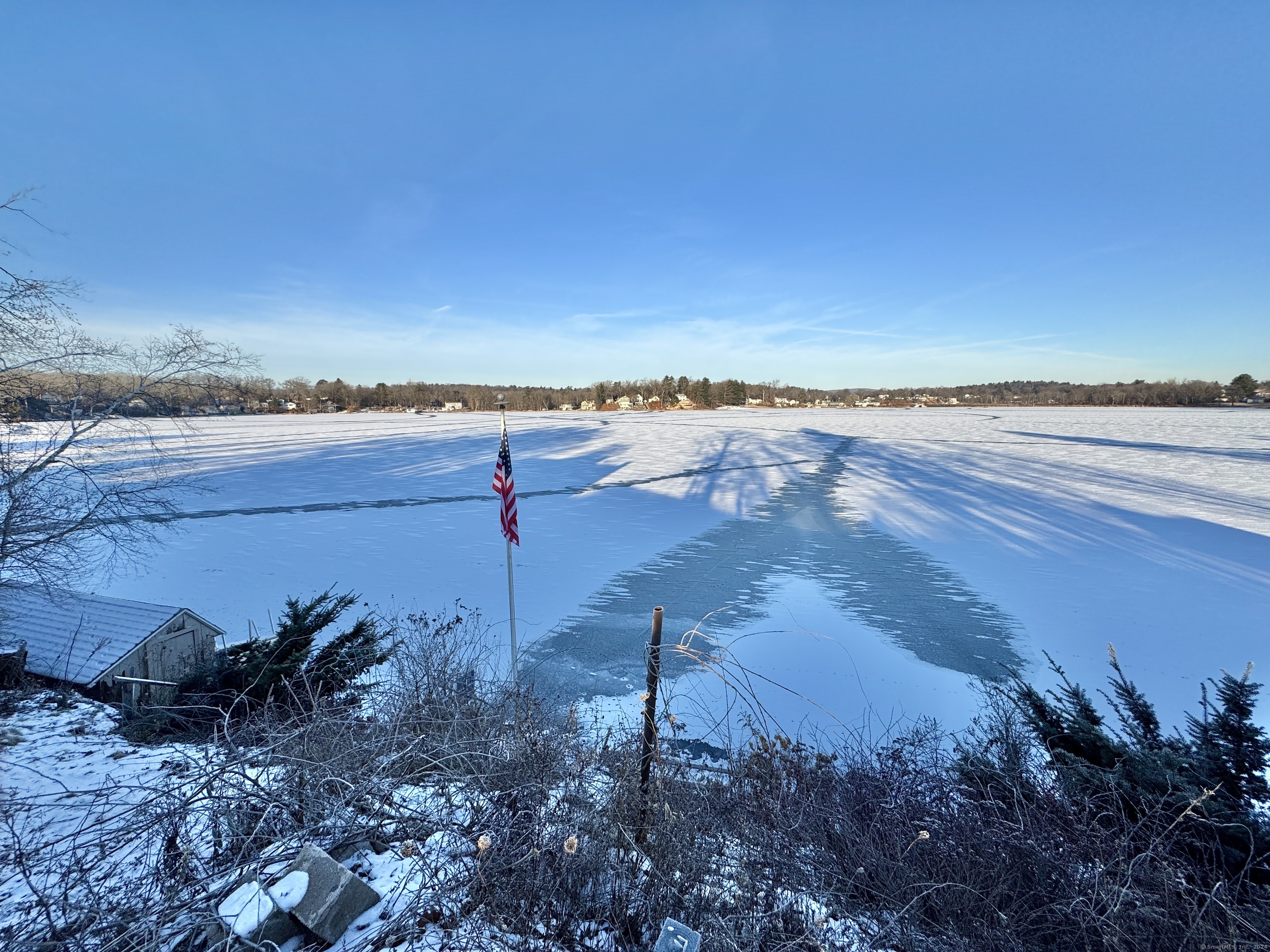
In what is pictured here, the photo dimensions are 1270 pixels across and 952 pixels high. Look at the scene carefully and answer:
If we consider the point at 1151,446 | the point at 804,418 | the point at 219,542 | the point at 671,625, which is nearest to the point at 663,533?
the point at 671,625

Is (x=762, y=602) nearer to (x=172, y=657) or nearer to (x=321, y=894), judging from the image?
(x=172, y=657)

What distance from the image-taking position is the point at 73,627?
23.6ft

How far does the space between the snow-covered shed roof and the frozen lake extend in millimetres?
2159

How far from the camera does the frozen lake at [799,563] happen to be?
8.05m

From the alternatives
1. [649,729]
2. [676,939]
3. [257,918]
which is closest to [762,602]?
[649,729]

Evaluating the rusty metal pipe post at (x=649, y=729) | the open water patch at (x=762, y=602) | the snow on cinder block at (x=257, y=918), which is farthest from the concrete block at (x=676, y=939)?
the open water patch at (x=762, y=602)

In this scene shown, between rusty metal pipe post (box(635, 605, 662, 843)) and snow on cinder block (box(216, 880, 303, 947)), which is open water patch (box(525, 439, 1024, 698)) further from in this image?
snow on cinder block (box(216, 880, 303, 947))

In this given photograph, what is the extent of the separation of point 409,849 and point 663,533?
42.4ft

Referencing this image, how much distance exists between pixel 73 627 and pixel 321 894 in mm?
7359

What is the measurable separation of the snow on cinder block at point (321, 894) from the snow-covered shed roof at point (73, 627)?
593cm

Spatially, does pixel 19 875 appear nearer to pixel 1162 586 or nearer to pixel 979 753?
pixel 979 753

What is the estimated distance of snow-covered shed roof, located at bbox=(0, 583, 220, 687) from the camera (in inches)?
261

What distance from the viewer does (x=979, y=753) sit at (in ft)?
16.3

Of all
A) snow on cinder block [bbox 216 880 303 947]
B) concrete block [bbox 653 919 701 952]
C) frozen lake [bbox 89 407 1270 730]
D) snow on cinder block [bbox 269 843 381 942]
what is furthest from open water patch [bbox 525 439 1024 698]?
snow on cinder block [bbox 216 880 303 947]
